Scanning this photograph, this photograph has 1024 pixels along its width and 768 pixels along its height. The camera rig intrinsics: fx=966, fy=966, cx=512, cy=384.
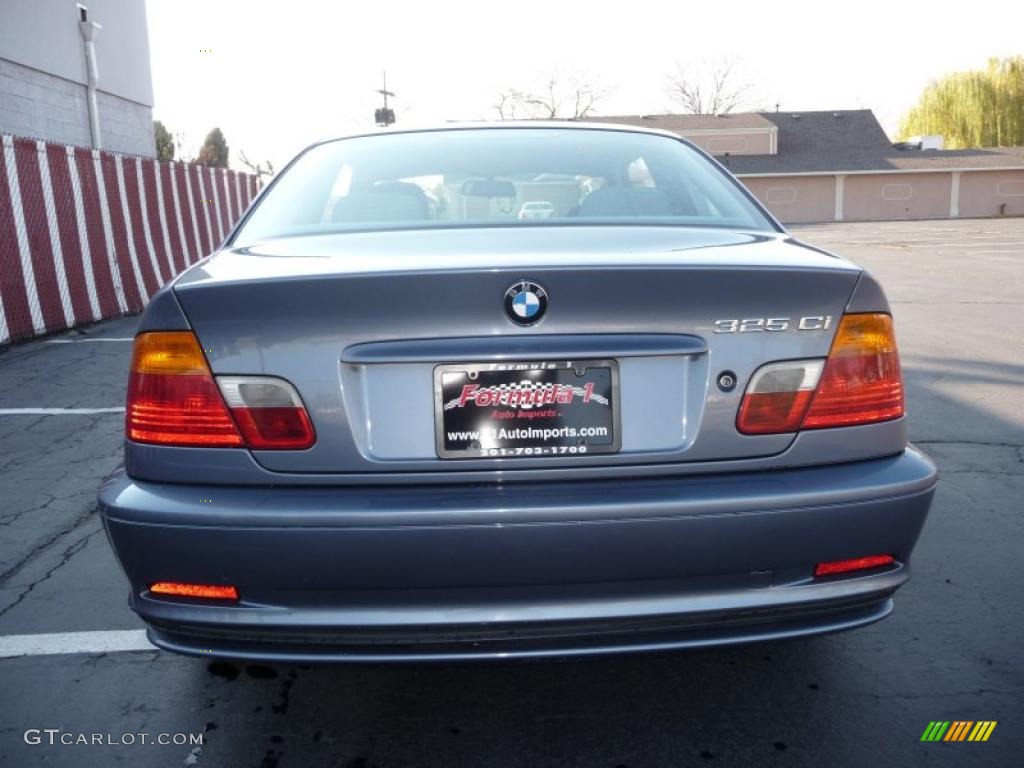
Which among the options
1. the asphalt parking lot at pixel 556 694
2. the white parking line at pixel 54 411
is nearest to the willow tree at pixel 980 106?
the white parking line at pixel 54 411

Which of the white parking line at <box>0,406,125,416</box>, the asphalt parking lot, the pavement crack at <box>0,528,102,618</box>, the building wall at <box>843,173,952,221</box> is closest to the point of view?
the asphalt parking lot

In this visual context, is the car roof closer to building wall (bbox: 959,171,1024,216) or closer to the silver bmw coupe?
the silver bmw coupe

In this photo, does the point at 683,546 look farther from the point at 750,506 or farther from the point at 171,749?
the point at 171,749

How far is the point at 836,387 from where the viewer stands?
2045 millimetres

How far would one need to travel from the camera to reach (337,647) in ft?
6.45

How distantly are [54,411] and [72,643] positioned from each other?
3.34 meters

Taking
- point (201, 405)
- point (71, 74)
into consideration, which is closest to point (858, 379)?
point (201, 405)

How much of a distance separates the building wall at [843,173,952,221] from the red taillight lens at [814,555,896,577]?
169ft

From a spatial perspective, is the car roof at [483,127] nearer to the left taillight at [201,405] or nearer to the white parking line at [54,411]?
the left taillight at [201,405]

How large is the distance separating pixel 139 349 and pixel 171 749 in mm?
963

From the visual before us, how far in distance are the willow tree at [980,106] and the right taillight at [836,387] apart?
220ft

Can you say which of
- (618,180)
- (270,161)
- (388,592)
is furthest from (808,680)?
(270,161)

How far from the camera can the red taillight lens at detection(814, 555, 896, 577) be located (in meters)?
2.01

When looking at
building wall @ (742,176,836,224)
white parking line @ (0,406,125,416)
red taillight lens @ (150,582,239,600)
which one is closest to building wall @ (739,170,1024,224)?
building wall @ (742,176,836,224)
